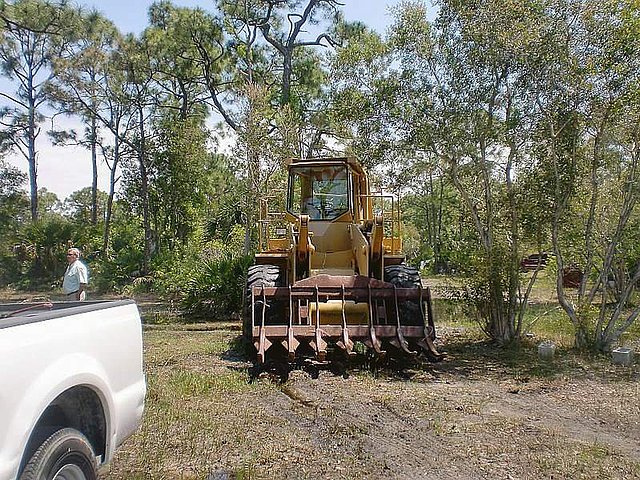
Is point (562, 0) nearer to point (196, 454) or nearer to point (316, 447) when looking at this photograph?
point (316, 447)

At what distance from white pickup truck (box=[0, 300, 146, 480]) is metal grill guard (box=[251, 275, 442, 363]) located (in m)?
4.17

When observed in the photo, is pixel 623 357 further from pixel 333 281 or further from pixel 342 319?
pixel 333 281

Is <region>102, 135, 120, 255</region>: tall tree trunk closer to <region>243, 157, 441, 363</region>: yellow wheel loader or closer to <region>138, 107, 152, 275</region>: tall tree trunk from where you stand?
<region>138, 107, 152, 275</region>: tall tree trunk

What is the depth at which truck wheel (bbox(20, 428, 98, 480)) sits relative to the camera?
2.92 m

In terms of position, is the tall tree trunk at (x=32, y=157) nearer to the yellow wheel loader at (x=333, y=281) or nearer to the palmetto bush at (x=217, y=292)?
the palmetto bush at (x=217, y=292)

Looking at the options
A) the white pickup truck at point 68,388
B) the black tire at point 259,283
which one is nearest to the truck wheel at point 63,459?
the white pickup truck at point 68,388

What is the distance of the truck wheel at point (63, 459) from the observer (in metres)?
2.92

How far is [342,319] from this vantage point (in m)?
8.71

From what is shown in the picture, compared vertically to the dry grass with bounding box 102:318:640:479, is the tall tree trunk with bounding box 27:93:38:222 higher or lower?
higher

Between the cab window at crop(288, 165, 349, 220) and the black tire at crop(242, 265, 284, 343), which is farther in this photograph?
the cab window at crop(288, 165, 349, 220)

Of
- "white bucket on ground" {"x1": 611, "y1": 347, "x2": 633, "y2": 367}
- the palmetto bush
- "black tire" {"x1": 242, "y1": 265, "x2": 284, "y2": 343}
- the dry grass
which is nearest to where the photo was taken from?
the dry grass

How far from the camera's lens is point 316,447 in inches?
217

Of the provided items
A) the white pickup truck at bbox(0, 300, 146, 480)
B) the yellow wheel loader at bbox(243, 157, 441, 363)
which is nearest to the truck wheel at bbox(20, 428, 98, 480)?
the white pickup truck at bbox(0, 300, 146, 480)

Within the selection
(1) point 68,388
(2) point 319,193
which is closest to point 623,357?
(2) point 319,193
